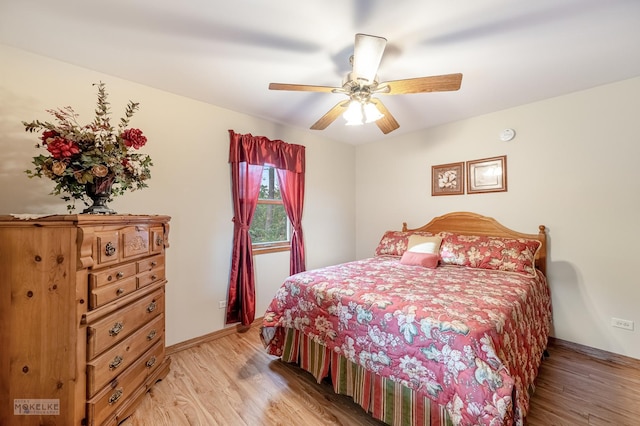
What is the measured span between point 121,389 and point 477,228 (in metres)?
3.57

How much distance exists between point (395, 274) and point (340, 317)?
81cm

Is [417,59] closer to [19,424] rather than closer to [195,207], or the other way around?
[195,207]

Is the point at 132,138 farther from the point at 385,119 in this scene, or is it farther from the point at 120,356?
the point at 385,119

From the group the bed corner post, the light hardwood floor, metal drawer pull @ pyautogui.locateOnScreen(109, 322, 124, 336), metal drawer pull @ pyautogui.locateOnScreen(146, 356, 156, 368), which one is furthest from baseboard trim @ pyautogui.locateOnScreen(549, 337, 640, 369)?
metal drawer pull @ pyautogui.locateOnScreen(109, 322, 124, 336)

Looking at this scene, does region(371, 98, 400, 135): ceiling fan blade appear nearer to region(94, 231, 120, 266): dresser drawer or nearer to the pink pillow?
the pink pillow

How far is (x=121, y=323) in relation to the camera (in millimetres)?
1566

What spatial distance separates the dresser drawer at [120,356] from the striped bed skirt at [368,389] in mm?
1086

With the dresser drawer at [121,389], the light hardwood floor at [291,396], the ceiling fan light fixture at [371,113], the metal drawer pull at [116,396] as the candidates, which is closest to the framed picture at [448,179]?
the ceiling fan light fixture at [371,113]

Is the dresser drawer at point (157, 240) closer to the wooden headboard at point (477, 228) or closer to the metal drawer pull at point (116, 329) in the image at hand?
the metal drawer pull at point (116, 329)

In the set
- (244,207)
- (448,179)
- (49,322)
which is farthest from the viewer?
(448,179)

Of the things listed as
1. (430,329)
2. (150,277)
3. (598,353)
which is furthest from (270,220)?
(598,353)

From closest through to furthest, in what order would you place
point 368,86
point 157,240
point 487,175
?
point 368,86
point 157,240
point 487,175

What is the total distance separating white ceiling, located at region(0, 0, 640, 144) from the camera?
4.76ft

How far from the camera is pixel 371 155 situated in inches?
162
